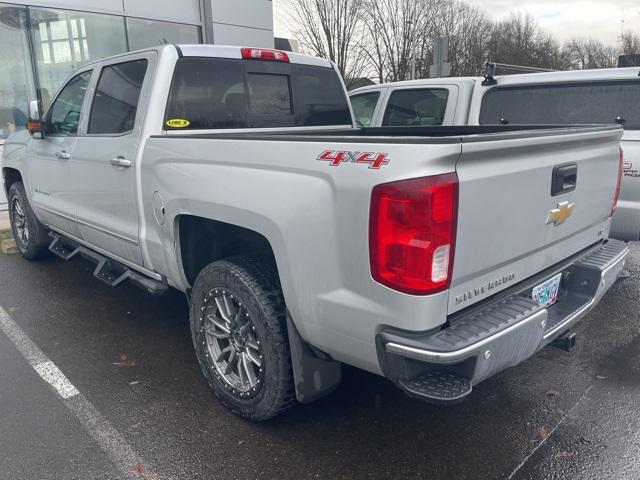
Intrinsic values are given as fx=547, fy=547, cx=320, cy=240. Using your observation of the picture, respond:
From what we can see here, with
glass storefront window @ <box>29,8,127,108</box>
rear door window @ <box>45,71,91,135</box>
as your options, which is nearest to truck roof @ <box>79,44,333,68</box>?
rear door window @ <box>45,71,91,135</box>

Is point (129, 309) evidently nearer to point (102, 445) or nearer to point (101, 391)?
point (101, 391)

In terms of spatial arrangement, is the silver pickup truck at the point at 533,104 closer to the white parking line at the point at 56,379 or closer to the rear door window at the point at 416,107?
the rear door window at the point at 416,107

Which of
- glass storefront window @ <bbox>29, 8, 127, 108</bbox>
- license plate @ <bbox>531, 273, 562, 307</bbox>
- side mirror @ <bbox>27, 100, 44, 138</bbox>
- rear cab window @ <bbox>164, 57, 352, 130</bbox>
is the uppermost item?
glass storefront window @ <bbox>29, 8, 127, 108</bbox>

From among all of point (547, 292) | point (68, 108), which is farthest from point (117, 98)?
point (547, 292)

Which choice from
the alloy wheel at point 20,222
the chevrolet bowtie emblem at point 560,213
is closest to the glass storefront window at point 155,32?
the alloy wheel at point 20,222

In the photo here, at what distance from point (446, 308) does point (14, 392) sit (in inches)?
106

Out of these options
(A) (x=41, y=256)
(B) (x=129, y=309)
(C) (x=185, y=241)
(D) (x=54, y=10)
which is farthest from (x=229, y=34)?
(C) (x=185, y=241)

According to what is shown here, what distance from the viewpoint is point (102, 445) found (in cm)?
280

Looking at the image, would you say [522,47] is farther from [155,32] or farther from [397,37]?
[155,32]

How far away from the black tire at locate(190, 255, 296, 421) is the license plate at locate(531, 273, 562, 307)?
4.12 ft

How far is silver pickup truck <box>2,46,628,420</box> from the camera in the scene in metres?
2.12

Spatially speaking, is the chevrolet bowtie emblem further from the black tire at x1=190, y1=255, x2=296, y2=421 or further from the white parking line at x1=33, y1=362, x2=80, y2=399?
the white parking line at x1=33, y1=362, x2=80, y2=399

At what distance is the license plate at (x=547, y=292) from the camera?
2711mm

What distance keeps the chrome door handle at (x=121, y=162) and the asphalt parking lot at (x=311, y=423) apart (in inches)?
51.8
